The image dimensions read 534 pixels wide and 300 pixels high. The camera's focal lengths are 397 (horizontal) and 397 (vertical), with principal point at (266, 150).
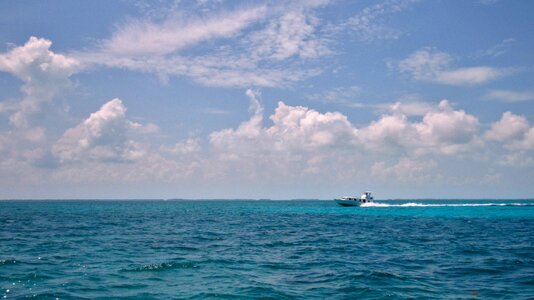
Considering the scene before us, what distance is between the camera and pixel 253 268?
24.2 meters

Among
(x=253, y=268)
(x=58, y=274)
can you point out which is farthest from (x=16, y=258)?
(x=253, y=268)

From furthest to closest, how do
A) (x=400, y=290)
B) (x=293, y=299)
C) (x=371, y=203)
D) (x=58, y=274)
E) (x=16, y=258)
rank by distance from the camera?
(x=371, y=203) < (x=16, y=258) < (x=58, y=274) < (x=400, y=290) < (x=293, y=299)

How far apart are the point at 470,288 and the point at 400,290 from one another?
3572 mm

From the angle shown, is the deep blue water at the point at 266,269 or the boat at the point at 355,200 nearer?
the deep blue water at the point at 266,269

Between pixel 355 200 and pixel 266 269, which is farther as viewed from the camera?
pixel 355 200

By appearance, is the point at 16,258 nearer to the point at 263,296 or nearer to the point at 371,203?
the point at 263,296

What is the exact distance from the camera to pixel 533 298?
17.5 metres

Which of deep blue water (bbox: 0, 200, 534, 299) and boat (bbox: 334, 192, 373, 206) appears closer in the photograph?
deep blue water (bbox: 0, 200, 534, 299)

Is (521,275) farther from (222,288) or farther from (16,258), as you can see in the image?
(16,258)

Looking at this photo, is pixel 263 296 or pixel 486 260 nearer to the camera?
pixel 263 296

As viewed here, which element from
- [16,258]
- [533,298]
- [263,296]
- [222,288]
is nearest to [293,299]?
[263,296]

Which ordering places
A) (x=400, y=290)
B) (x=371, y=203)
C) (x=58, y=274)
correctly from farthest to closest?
1. (x=371, y=203)
2. (x=58, y=274)
3. (x=400, y=290)

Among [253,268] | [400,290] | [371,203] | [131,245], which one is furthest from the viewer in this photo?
[371,203]

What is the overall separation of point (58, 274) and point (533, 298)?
2355 centimetres
